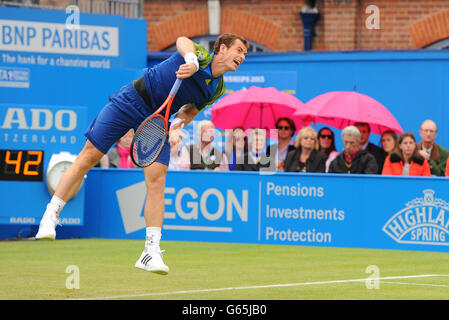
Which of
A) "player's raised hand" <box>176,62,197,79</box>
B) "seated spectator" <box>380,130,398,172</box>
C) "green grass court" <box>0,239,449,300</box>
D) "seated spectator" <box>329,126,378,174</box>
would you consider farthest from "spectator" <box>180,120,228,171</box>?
"player's raised hand" <box>176,62,197,79</box>

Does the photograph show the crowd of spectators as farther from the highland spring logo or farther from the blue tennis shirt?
the blue tennis shirt

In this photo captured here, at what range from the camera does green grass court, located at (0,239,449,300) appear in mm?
8914

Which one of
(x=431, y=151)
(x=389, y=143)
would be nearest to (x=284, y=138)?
(x=389, y=143)

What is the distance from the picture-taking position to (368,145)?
51.0ft

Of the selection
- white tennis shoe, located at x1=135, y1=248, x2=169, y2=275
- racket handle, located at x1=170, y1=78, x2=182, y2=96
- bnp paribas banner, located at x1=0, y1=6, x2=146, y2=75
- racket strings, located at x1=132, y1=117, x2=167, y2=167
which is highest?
bnp paribas banner, located at x1=0, y1=6, x2=146, y2=75

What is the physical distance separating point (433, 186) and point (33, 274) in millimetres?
5878

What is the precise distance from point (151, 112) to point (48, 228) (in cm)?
137

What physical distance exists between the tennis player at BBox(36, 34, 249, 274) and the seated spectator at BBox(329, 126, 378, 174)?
555 centimetres

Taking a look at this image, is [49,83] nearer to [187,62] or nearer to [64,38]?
[64,38]

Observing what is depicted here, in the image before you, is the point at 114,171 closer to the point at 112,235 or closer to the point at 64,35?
the point at 112,235

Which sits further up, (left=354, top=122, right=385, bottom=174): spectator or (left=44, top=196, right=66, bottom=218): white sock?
(left=354, top=122, right=385, bottom=174): spectator

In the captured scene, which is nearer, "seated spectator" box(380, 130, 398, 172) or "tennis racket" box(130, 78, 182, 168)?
"tennis racket" box(130, 78, 182, 168)

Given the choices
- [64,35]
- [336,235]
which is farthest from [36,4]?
[336,235]
